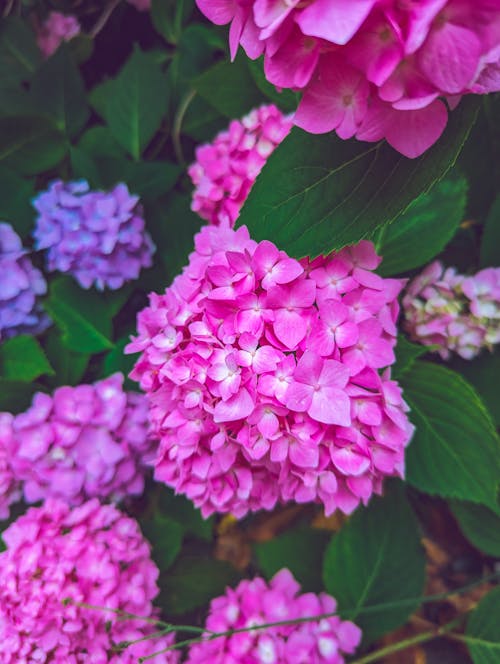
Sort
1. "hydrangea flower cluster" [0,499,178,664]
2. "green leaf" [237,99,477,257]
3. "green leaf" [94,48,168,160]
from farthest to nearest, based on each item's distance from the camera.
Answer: "green leaf" [94,48,168,160] → "hydrangea flower cluster" [0,499,178,664] → "green leaf" [237,99,477,257]

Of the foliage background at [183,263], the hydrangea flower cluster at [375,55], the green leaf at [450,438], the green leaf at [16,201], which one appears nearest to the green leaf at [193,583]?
the foliage background at [183,263]

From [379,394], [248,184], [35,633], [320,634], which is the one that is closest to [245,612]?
[320,634]

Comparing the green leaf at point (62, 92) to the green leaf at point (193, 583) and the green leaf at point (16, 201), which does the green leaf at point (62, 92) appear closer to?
the green leaf at point (16, 201)

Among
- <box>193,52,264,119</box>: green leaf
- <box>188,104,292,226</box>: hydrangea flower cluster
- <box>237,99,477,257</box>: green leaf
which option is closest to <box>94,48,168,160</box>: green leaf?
<box>193,52,264,119</box>: green leaf

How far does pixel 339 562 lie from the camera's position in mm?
966

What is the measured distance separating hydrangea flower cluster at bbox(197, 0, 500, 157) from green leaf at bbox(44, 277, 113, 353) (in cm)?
53

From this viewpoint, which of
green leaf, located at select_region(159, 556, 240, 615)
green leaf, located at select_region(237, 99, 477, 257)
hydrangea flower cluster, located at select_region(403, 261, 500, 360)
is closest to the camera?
green leaf, located at select_region(237, 99, 477, 257)

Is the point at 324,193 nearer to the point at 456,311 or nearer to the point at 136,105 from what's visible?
the point at 456,311

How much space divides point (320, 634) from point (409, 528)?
0.74 feet

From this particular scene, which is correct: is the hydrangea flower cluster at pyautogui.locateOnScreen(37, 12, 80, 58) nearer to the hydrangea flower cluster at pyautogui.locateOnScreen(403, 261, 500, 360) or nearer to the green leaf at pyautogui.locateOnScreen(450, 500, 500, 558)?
the hydrangea flower cluster at pyautogui.locateOnScreen(403, 261, 500, 360)

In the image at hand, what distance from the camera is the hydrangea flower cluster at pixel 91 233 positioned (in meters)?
0.87

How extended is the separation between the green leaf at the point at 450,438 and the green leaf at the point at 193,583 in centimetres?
34

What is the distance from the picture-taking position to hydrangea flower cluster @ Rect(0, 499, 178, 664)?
0.71m

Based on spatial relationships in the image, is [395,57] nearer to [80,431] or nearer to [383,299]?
[383,299]
